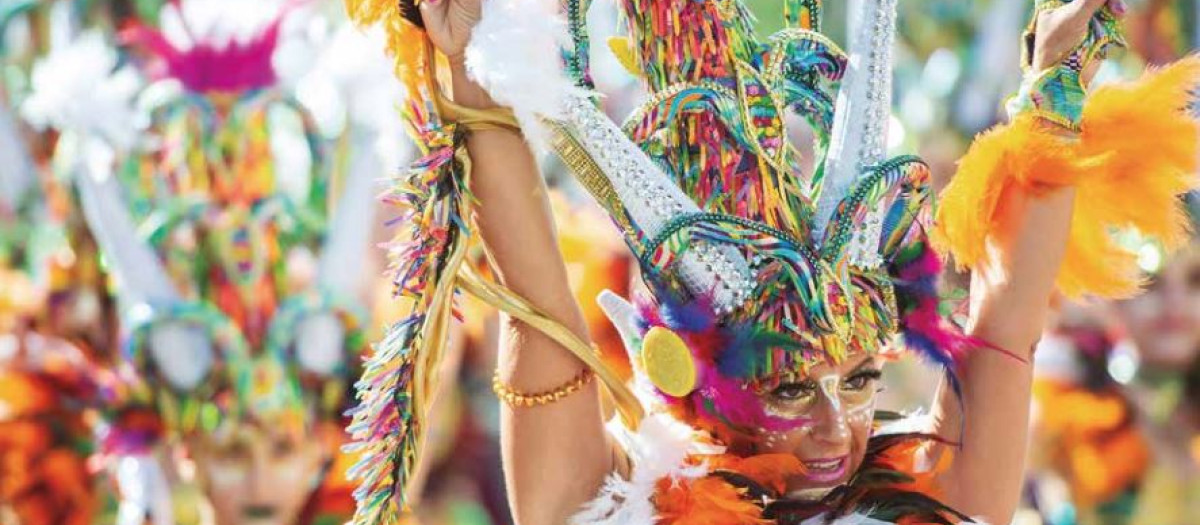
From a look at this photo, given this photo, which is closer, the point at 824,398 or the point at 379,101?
the point at 824,398

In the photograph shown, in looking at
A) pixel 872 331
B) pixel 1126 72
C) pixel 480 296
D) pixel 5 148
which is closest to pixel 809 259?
pixel 872 331

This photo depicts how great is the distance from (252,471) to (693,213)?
2.48 meters

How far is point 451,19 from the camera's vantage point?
213 cm

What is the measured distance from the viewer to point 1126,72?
5984 millimetres

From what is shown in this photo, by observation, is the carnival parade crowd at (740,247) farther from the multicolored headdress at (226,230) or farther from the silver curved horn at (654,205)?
the multicolored headdress at (226,230)

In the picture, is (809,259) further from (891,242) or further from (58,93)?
(58,93)

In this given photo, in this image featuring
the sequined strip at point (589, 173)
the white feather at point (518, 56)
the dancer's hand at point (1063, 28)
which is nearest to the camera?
the white feather at point (518, 56)

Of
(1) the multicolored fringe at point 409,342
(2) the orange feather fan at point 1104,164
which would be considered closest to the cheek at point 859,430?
(2) the orange feather fan at point 1104,164

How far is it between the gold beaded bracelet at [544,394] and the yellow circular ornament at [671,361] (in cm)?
9

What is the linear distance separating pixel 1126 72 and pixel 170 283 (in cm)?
321

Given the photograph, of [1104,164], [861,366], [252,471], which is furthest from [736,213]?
[252,471]

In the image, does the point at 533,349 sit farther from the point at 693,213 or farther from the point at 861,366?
the point at 861,366

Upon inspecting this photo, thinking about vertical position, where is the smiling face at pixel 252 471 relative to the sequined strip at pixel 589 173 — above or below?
below

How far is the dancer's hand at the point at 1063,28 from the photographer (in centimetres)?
246
